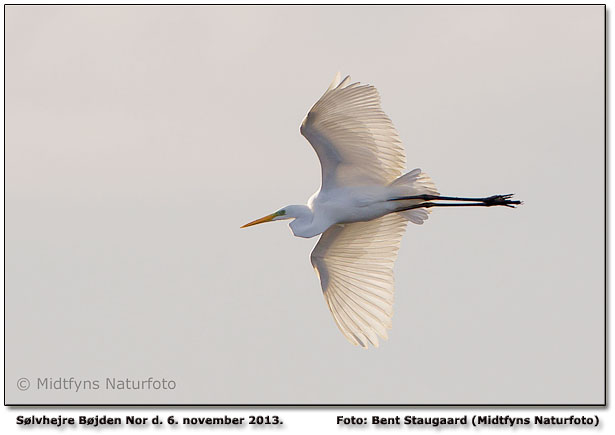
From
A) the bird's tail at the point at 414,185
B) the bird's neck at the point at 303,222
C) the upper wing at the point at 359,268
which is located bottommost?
the upper wing at the point at 359,268

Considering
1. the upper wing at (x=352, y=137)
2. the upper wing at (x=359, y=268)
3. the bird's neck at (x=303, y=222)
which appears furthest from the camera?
the upper wing at (x=359, y=268)

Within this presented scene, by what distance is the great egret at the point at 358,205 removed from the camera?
8016 mm

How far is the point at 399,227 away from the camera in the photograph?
880 cm

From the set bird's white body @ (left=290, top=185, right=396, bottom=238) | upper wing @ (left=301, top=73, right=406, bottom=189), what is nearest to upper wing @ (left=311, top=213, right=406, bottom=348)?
bird's white body @ (left=290, top=185, right=396, bottom=238)

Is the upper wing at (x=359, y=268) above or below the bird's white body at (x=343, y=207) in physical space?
below

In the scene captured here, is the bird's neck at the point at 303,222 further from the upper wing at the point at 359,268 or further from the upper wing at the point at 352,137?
the upper wing at the point at 359,268

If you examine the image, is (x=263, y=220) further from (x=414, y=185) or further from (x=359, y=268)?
(x=414, y=185)

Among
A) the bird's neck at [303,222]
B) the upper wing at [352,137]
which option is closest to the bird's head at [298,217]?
the bird's neck at [303,222]

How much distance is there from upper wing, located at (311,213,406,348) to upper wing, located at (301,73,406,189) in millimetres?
513

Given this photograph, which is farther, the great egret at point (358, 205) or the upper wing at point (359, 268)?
the upper wing at point (359, 268)
